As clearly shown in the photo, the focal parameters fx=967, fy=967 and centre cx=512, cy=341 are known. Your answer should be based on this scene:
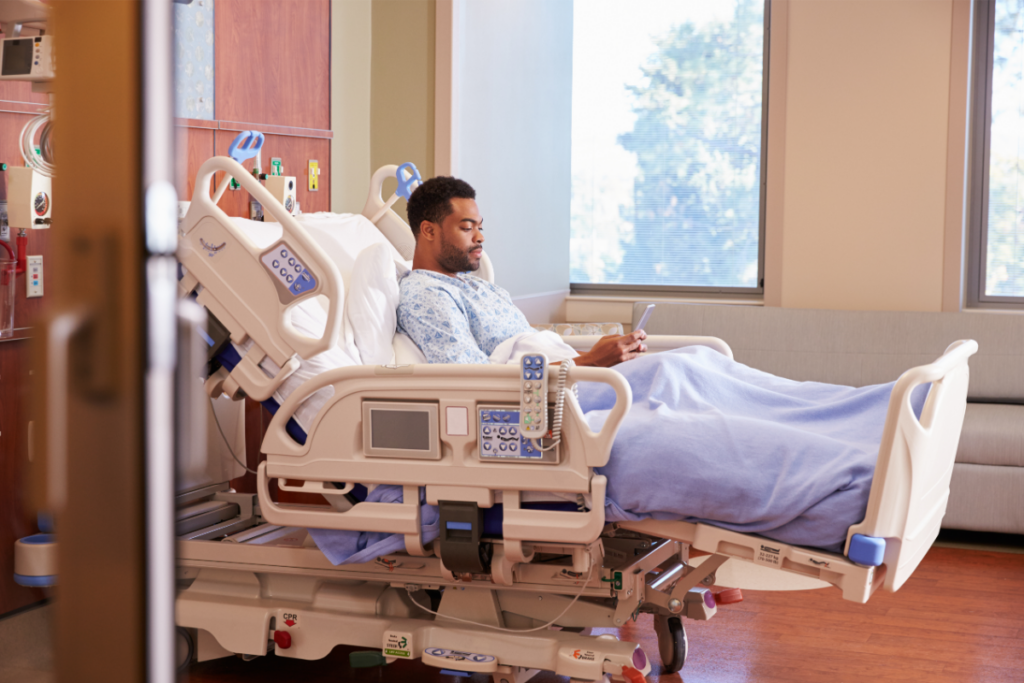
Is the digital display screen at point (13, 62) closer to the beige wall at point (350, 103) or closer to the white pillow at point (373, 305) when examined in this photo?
the white pillow at point (373, 305)

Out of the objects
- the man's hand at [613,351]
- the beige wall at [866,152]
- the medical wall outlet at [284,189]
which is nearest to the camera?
the man's hand at [613,351]

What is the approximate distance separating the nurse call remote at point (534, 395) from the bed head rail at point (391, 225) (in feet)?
3.51

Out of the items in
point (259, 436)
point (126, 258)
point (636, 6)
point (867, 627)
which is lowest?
point (867, 627)

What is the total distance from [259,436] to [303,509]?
1.07 metres

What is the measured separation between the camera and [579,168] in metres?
5.09

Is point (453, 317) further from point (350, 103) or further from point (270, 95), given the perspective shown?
point (350, 103)

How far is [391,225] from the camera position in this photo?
3.00 metres

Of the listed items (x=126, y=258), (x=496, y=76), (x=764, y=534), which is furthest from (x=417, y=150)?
(x=126, y=258)

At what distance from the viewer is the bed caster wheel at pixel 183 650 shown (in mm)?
425

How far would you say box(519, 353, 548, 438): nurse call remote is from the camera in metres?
1.81

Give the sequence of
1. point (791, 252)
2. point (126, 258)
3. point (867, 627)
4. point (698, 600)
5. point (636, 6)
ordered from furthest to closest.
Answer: point (636, 6)
point (791, 252)
point (867, 627)
point (698, 600)
point (126, 258)

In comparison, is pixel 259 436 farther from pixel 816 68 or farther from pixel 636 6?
pixel 636 6

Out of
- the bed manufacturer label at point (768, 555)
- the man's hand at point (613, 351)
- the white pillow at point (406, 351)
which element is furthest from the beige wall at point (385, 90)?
the bed manufacturer label at point (768, 555)

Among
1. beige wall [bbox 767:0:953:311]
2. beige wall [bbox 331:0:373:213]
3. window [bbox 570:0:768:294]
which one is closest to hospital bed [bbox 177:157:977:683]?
beige wall [bbox 331:0:373:213]
